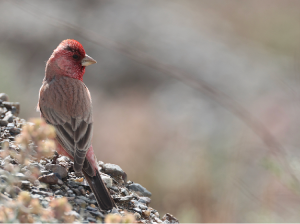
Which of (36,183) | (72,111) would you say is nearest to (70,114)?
(72,111)

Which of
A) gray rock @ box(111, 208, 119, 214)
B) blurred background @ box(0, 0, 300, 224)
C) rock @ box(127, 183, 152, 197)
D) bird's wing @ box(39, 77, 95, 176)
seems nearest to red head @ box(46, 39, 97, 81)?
bird's wing @ box(39, 77, 95, 176)

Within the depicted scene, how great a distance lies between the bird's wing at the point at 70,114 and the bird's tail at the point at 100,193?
6 cm

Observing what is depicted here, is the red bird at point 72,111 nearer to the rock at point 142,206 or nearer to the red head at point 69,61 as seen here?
the red head at point 69,61

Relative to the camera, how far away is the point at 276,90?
11.7m

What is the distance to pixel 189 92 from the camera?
1120cm

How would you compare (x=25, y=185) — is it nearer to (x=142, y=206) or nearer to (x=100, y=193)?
(x=100, y=193)

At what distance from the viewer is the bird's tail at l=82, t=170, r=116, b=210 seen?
10.4ft

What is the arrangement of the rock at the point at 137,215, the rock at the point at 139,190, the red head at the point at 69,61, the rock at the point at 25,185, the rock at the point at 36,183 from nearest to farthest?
the rock at the point at 25,185 < the rock at the point at 36,183 < the rock at the point at 137,215 < the rock at the point at 139,190 < the red head at the point at 69,61

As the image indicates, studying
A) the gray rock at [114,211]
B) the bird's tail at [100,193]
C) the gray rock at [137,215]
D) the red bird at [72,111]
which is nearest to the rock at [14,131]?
the red bird at [72,111]

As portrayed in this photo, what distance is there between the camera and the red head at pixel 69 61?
4.46m

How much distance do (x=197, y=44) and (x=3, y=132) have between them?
11.1m

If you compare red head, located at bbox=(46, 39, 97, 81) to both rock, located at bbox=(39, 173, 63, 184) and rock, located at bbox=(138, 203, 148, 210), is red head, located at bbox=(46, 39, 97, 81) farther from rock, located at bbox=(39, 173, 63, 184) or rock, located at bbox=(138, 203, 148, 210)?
rock, located at bbox=(138, 203, 148, 210)

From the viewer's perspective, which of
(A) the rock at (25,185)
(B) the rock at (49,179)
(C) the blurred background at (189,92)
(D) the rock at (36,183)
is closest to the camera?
(A) the rock at (25,185)

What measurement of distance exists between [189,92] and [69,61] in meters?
7.03
